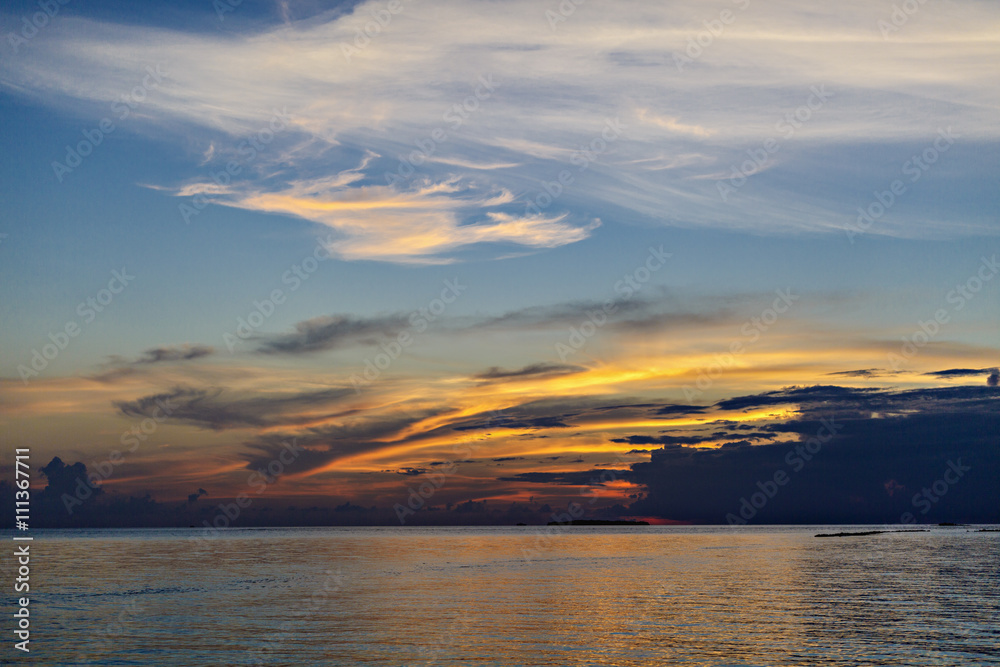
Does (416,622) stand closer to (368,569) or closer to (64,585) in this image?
(64,585)

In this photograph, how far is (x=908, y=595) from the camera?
194ft

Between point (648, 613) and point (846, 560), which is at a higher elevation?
Answer: point (648, 613)

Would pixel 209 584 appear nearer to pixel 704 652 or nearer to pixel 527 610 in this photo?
pixel 527 610

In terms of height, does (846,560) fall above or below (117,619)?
below

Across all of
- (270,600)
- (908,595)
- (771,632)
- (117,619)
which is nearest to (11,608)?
(117,619)

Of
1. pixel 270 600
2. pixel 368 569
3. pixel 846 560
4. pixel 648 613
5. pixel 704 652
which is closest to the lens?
pixel 704 652

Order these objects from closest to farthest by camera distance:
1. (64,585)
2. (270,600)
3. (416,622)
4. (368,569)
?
(416,622) → (270,600) → (64,585) → (368,569)

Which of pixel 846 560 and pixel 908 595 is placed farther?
pixel 846 560

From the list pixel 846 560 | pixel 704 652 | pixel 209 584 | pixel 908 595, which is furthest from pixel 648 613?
pixel 846 560

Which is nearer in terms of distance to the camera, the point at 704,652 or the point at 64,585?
the point at 704,652

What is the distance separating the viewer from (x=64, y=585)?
6919 centimetres

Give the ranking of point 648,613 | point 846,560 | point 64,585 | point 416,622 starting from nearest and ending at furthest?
point 416,622, point 648,613, point 64,585, point 846,560

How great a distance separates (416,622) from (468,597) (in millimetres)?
13869

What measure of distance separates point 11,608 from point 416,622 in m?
29.8
